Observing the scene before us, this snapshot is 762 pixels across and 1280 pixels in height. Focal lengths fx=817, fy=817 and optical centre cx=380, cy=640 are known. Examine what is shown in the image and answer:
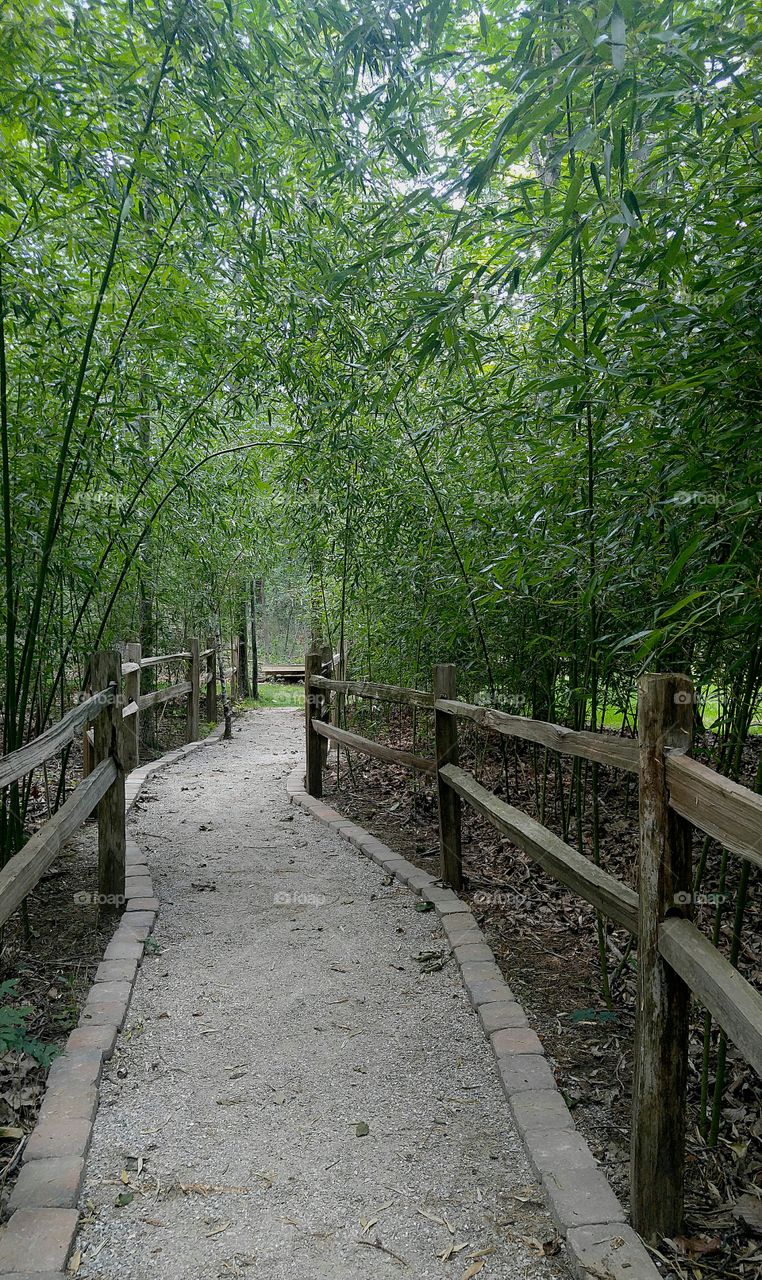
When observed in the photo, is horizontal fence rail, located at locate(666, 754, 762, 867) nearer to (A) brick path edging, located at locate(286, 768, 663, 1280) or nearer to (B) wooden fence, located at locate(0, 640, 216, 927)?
(A) brick path edging, located at locate(286, 768, 663, 1280)

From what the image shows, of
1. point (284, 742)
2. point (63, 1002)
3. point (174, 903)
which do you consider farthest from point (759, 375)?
point (284, 742)

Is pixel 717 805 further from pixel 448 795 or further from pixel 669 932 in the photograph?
pixel 448 795

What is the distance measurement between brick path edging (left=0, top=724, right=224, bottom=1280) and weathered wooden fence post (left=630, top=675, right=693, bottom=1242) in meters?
1.15

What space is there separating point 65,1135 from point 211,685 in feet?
28.2

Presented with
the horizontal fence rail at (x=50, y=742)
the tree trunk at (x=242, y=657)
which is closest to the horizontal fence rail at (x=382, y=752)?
the horizontal fence rail at (x=50, y=742)

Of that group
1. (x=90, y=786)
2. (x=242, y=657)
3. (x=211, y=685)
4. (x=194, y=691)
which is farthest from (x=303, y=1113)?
(x=242, y=657)

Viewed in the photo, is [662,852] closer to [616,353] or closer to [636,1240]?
[636,1240]

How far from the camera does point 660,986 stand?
1602 mm

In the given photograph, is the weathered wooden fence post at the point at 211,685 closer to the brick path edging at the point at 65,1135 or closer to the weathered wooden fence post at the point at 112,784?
the weathered wooden fence post at the point at 112,784

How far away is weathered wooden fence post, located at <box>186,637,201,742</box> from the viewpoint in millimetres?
8445

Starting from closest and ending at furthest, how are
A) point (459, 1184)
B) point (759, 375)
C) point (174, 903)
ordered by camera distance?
point (759, 375), point (459, 1184), point (174, 903)

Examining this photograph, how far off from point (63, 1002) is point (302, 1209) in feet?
4.02

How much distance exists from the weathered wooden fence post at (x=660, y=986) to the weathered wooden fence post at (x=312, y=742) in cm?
422

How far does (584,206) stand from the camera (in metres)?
1.72
